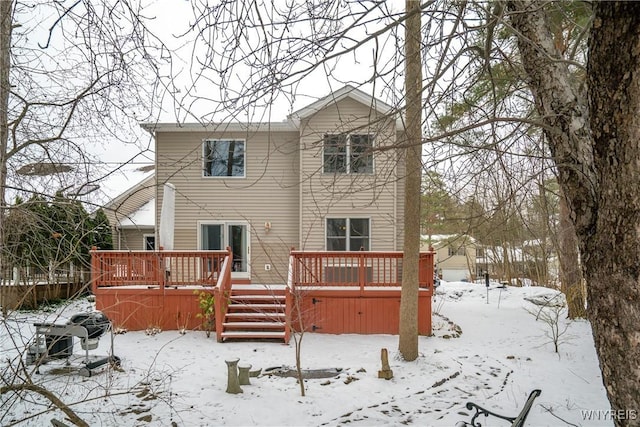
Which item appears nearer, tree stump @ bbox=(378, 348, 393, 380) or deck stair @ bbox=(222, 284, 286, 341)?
tree stump @ bbox=(378, 348, 393, 380)

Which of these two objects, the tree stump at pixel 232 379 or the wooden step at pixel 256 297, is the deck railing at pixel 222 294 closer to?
the wooden step at pixel 256 297

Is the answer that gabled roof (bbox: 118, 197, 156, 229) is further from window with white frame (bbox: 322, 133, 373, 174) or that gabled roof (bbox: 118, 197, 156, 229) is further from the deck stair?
window with white frame (bbox: 322, 133, 373, 174)

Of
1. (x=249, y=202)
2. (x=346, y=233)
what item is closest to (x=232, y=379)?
(x=346, y=233)

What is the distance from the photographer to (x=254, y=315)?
24.7 ft

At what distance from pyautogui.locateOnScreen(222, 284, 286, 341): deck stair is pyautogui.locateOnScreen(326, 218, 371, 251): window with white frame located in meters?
2.97

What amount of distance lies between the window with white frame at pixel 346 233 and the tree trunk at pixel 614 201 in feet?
29.3

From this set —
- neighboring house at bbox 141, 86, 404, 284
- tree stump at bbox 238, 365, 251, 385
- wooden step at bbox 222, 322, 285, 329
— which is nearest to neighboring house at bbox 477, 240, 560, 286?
neighboring house at bbox 141, 86, 404, 284

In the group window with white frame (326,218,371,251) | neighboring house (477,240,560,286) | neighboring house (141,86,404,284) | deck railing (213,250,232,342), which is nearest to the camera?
deck railing (213,250,232,342)

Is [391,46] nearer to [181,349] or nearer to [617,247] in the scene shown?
[617,247]

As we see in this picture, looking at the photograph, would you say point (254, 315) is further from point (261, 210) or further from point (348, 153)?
point (348, 153)

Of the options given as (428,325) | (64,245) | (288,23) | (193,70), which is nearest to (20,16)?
(64,245)

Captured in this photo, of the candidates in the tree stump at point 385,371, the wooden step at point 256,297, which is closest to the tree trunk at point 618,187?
the tree stump at point 385,371

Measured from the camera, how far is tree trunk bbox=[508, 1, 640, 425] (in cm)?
198

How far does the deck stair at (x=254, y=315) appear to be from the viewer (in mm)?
7582
